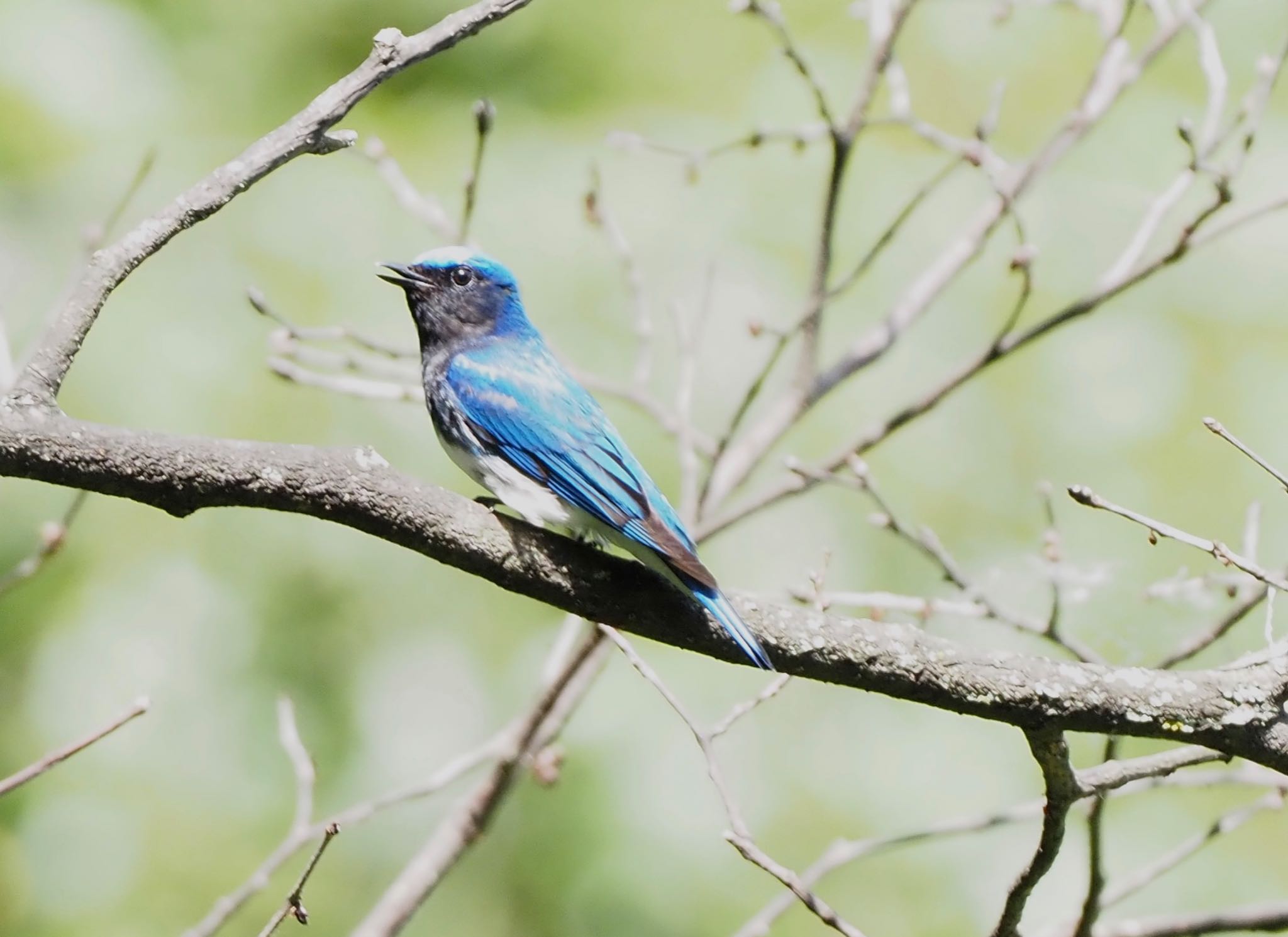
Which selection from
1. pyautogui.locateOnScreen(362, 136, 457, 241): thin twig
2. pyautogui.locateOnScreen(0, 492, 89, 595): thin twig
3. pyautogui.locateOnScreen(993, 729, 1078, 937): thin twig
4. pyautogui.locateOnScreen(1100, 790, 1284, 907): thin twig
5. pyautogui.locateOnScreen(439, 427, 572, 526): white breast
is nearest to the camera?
pyautogui.locateOnScreen(993, 729, 1078, 937): thin twig

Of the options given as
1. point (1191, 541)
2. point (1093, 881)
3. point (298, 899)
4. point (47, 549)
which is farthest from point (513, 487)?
point (1191, 541)

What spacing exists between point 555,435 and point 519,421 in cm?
12

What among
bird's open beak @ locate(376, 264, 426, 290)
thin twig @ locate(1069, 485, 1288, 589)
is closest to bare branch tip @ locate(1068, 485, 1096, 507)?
thin twig @ locate(1069, 485, 1288, 589)

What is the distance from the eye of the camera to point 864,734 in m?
4.70

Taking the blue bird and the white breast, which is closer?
the blue bird

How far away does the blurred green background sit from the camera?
444 centimetres

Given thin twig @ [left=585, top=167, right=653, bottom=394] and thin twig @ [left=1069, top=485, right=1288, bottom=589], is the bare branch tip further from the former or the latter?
thin twig @ [left=585, top=167, right=653, bottom=394]

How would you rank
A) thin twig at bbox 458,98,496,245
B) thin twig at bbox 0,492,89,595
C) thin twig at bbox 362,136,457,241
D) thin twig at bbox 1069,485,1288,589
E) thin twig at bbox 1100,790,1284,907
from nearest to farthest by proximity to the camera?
1. thin twig at bbox 1069,485,1288,589
2. thin twig at bbox 0,492,89,595
3. thin twig at bbox 1100,790,1284,907
4. thin twig at bbox 458,98,496,245
5. thin twig at bbox 362,136,457,241

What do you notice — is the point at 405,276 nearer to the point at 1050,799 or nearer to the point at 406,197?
the point at 406,197

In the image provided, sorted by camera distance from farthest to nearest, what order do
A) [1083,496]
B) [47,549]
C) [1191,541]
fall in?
[47,549], [1083,496], [1191,541]

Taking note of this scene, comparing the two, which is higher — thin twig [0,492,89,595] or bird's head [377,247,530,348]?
bird's head [377,247,530,348]

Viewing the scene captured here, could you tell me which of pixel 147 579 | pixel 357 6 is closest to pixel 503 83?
pixel 357 6

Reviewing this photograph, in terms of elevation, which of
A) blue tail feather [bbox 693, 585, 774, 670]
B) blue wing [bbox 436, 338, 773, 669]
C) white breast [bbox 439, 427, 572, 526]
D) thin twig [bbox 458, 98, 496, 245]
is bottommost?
blue tail feather [bbox 693, 585, 774, 670]

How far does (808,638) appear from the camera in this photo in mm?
2574
